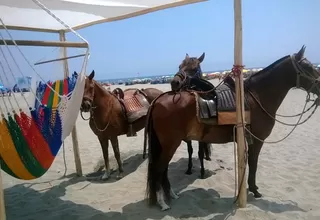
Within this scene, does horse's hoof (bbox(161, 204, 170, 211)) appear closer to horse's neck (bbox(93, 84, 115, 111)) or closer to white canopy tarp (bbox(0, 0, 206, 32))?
horse's neck (bbox(93, 84, 115, 111))

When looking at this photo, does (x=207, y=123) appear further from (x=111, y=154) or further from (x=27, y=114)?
(x=111, y=154)

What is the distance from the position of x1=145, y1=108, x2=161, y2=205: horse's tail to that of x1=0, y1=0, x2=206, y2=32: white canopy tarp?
150 cm

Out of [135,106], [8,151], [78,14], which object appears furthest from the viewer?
[135,106]

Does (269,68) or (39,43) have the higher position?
(39,43)

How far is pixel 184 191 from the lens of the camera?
4.25 metres

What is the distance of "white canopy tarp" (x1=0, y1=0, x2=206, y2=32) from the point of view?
3746 mm

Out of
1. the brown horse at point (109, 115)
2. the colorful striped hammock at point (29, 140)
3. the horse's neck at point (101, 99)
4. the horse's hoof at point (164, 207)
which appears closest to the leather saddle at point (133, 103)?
the brown horse at point (109, 115)

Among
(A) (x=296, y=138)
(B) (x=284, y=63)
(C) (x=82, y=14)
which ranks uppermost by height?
(C) (x=82, y=14)

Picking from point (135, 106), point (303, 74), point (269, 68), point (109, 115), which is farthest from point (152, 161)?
point (303, 74)

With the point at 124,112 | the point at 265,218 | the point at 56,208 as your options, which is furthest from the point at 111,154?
the point at 265,218

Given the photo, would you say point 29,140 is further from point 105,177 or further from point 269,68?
point 269,68

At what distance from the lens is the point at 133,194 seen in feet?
14.0

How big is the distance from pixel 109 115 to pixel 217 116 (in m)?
2.14

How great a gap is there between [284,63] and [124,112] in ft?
9.00
